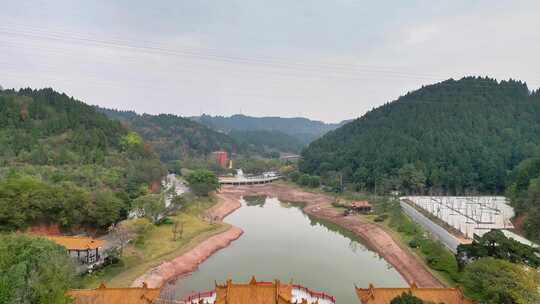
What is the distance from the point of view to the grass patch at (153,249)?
22.9 metres

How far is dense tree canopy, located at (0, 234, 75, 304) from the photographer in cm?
1324

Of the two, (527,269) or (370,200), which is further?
(370,200)

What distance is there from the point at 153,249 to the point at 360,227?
2169 cm

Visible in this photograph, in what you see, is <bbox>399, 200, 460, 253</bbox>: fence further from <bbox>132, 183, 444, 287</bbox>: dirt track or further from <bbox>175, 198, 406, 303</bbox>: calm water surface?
<bbox>175, 198, 406, 303</bbox>: calm water surface

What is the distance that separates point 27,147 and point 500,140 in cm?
6764

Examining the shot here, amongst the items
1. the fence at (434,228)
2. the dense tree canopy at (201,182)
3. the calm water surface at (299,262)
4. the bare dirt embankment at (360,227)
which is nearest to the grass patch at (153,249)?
the calm water surface at (299,262)

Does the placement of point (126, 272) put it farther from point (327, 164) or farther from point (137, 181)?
point (327, 164)

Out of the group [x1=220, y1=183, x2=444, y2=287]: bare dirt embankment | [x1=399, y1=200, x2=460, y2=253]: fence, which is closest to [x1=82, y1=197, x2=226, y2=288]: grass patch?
[x1=220, y1=183, x2=444, y2=287]: bare dirt embankment

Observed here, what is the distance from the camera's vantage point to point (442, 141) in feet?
211

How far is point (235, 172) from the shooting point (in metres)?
91.5

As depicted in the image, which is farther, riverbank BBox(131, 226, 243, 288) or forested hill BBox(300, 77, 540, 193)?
forested hill BBox(300, 77, 540, 193)

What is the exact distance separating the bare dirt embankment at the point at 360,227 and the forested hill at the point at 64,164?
21.1m

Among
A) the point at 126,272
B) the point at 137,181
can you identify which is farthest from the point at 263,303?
the point at 137,181

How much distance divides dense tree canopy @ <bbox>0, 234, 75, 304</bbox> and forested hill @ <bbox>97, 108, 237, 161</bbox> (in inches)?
3376
